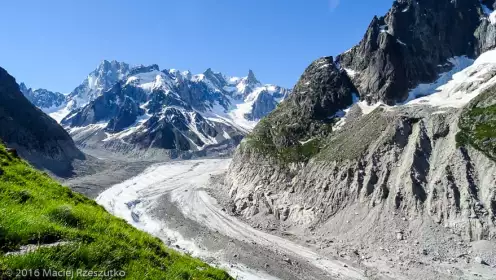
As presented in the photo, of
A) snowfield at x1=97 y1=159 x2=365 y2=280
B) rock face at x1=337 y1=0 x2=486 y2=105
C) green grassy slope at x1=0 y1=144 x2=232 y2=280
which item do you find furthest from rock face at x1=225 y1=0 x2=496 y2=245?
green grassy slope at x1=0 y1=144 x2=232 y2=280

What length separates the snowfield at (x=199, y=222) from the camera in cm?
5625

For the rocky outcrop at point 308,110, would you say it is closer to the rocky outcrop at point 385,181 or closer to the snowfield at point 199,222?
the rocky outcrop at point 385,181

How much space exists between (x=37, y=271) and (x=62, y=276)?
1.80ft

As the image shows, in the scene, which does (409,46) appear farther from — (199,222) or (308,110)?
(199,222)

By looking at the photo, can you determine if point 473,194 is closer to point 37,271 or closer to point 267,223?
point 267,223

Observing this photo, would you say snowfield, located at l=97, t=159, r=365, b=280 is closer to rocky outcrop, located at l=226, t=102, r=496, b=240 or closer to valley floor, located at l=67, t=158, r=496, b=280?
valley floor, located at l=67, t=158, r=496, b=280

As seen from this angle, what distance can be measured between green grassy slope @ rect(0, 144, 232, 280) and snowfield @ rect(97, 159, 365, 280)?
3168cm

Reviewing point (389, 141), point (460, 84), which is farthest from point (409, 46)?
point (389, 141)

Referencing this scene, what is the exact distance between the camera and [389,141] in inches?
3029

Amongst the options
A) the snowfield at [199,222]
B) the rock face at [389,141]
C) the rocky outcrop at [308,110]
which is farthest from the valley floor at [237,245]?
the rocky outcrop at [308,110]

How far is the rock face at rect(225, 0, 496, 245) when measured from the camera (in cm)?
6225

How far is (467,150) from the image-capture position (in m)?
65.9

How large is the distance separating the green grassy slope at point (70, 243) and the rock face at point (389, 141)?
5684 centimetres

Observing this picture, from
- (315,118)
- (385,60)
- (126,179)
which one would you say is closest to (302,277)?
(315,118)
